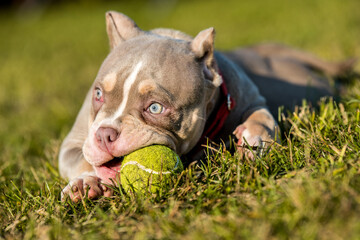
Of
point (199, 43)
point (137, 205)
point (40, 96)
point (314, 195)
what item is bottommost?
point (40, 96)

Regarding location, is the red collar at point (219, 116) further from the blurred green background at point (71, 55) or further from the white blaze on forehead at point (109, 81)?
the blurred green background at point (71, 55)

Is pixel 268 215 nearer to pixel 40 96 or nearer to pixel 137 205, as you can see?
pixel 137 205

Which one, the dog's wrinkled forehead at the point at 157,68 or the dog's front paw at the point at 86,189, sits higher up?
the dog's wrinkled forehead at the point at 157,68

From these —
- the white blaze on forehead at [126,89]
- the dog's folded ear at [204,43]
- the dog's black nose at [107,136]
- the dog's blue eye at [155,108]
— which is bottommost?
the dog's black nose at [107,136]

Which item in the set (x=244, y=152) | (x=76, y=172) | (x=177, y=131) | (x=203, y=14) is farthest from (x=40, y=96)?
(x=203, y=14)

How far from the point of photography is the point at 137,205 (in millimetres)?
2373

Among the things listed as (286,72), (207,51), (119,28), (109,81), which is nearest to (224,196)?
(109,81)

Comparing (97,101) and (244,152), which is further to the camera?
(97,101)

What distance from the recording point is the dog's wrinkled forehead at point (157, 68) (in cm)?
296

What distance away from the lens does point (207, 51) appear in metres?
3.34

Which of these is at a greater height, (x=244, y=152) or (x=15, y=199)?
(x=244, y=152)

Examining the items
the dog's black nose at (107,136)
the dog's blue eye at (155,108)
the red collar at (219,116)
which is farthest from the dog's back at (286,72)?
the dog's black nose at (107,136)

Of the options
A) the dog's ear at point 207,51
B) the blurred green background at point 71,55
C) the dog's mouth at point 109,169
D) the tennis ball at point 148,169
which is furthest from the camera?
the blurred green background at point 71,55

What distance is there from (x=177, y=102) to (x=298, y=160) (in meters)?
0.91
